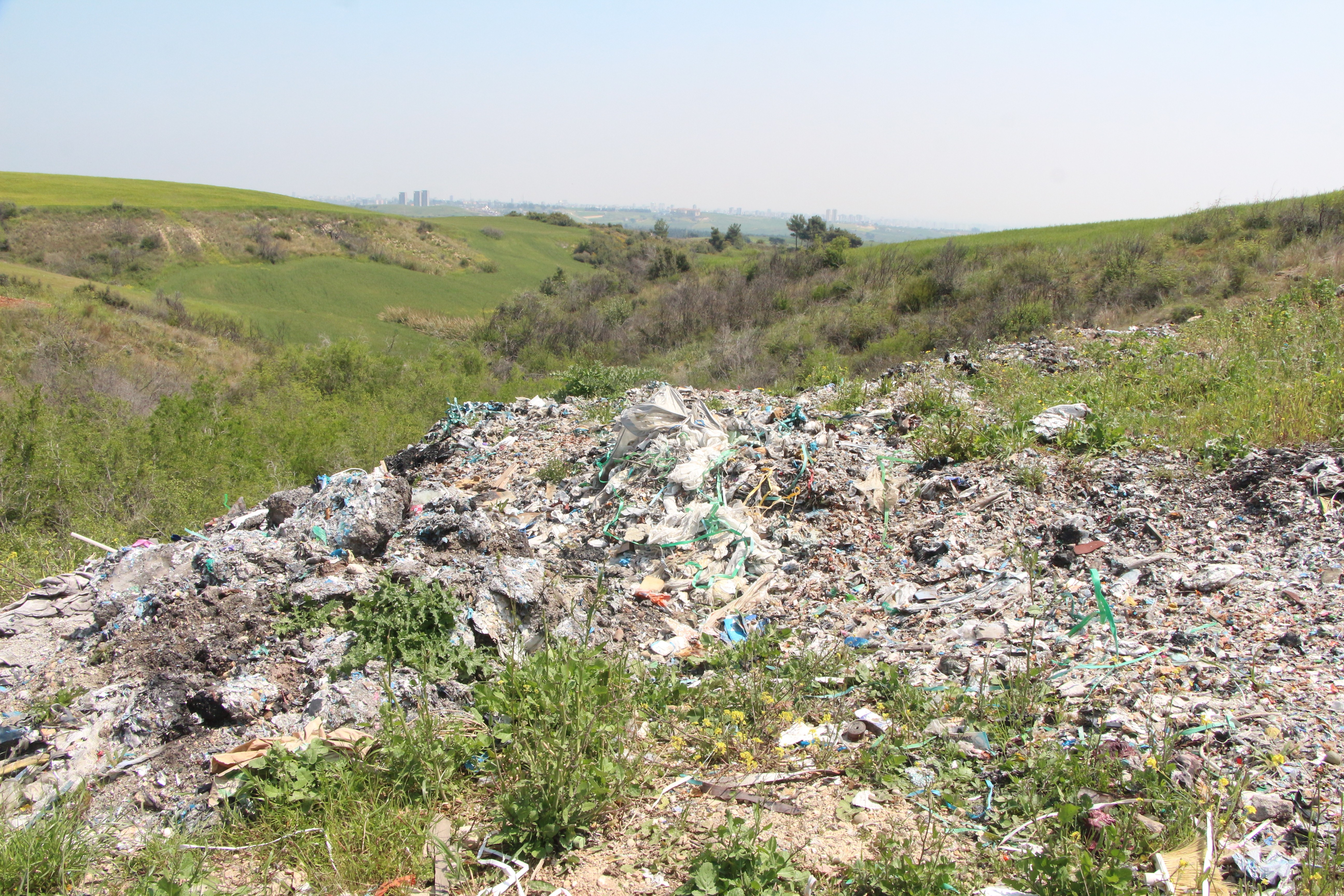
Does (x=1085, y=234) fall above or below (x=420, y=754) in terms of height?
above

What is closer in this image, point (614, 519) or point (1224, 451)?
point (1224, 451)

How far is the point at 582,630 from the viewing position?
3596 mm

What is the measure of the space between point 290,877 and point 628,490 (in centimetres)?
363

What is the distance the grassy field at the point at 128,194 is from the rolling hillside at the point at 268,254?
189 millimetres

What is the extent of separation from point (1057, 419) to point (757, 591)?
3.11 metres

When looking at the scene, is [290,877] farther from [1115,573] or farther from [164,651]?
[1115,573]

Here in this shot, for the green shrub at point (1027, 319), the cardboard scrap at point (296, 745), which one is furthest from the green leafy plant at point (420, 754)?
the green shrub at point (1027, 319)

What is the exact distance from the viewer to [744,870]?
1.84 m

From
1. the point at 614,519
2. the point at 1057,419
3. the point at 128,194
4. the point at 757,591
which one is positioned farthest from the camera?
the point at 128,194

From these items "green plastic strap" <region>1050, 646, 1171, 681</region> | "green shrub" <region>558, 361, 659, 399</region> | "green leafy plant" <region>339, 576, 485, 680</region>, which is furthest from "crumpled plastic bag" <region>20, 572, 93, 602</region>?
"green shrub" <region>558, 361, 659, 399</region>

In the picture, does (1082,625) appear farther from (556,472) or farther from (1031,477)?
(556,472)

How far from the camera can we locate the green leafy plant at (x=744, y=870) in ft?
5.85

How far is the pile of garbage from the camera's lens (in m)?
2.53

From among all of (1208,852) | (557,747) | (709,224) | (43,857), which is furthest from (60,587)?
(709,224)
